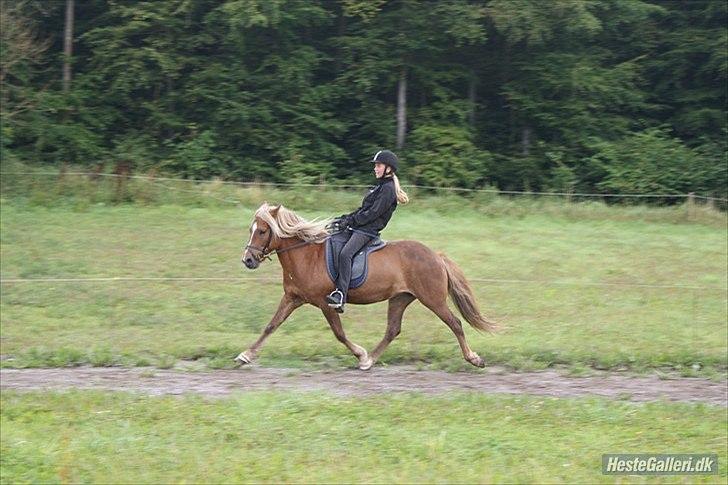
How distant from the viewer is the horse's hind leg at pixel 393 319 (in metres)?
12.2

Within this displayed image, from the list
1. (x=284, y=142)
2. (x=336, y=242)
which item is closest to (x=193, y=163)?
(x=284, y=142)

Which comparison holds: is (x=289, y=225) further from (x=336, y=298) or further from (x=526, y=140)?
(x=526, y=140)

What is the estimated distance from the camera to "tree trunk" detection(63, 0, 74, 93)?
34.3 meters

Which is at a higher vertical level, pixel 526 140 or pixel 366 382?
pixel 526 140

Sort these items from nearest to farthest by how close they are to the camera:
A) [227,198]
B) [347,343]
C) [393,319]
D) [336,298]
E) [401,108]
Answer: [336,298] < [347,343] < [393,319] < [227,198] < [401,108]

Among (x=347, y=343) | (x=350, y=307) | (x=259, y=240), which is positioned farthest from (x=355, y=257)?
(x=350, y=307)

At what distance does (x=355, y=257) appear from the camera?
1199 cm

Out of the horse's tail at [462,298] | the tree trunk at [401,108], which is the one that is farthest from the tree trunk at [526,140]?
the horse's tail at [462,298]

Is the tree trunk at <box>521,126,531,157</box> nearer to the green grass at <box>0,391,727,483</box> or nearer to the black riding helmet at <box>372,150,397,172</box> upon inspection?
the black riding helmet at <box>372,150,397,172</box>

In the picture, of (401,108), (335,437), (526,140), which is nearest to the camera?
(335,437)

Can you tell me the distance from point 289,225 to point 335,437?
4.00m

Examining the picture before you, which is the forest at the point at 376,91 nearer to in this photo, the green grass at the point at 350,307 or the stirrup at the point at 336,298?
the green grass at the point at 350,307

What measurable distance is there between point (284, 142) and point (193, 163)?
132 inches

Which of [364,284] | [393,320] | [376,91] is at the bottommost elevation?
[393,320]
